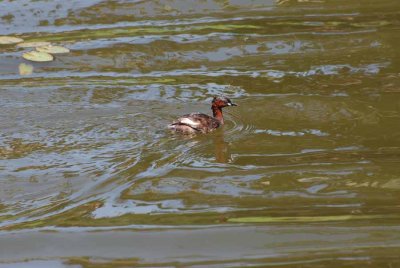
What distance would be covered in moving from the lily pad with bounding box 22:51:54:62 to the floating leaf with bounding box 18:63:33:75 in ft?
0.46

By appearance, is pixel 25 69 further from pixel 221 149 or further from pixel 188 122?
pixel 221 149

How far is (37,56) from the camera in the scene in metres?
12.3

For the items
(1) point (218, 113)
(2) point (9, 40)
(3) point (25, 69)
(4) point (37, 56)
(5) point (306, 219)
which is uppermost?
(2) point (9, 40)

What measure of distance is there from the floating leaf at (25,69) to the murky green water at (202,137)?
0.09 metres

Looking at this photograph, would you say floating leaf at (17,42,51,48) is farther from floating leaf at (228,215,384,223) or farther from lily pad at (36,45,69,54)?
floating leaf at (228,215,384,223)

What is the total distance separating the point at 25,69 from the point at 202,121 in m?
3.39

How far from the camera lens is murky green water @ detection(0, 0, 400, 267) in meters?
A: 6.93

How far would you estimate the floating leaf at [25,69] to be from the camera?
11922 millimetres

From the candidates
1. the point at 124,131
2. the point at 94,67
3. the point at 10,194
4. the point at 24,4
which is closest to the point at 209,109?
the point at 124,131

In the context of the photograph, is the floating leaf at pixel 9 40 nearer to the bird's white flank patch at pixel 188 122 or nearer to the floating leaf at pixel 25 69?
the floating leaf at pixel 25 69

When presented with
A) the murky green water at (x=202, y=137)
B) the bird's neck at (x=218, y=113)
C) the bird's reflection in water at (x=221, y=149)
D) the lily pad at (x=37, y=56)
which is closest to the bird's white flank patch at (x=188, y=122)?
the murky green water at (x=202, y=137)

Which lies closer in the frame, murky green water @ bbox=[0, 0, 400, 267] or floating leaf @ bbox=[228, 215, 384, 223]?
murky green water @ bbox=[0, 0, 400, 267]

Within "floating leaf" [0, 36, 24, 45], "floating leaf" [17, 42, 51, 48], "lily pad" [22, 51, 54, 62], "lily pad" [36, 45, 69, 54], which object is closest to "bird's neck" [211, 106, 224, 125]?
"lily pad" [22, 51, 54, 62]

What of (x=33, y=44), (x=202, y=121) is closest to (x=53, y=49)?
(x=33, y=44)
